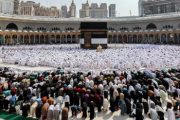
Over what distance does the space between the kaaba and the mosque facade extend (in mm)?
17506

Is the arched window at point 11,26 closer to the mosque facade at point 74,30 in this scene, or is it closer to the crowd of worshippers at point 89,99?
the mosque facade at point 74,30

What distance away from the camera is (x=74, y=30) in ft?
181

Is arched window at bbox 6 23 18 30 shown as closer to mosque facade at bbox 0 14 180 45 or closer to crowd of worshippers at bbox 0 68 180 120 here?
mosque facade at bbox 0 14 180 45

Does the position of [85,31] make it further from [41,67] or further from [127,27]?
[127,27]

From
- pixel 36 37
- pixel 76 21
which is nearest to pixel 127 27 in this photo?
pixel 76 21

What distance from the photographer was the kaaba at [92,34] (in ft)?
113

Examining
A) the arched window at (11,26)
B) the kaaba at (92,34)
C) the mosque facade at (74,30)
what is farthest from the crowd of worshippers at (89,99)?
the arched window at (11,26)

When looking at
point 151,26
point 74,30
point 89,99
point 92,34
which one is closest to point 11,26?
point 74,30

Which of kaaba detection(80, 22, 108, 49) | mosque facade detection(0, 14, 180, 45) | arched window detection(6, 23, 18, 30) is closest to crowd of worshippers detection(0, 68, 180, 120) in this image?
kaaba detection(80, 22, 108, 49)

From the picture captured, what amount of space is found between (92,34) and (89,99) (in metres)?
25.6

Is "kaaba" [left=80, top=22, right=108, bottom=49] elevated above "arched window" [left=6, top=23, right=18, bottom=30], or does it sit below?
below

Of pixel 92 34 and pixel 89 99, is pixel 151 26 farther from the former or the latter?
pixel 89 99

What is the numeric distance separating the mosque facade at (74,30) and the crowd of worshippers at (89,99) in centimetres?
3762

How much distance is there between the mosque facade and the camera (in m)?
47.7
